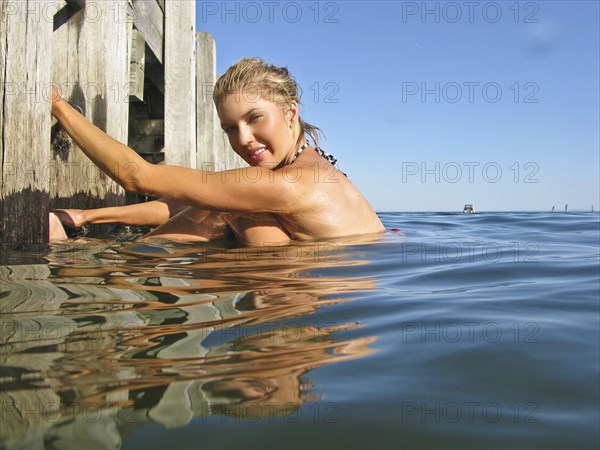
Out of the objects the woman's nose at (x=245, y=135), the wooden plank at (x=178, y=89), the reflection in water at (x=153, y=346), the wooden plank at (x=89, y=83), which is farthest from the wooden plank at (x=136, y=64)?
the reflection in water at (x=153, y=346)

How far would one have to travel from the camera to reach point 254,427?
1.00 metres

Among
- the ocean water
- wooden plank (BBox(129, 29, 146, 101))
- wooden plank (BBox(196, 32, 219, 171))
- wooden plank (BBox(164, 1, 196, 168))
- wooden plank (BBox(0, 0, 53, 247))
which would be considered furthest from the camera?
wooden plank (BBox(196, 32, 219, 171))

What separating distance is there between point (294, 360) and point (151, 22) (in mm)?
5031

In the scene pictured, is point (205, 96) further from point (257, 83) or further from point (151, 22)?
point (257, 83)

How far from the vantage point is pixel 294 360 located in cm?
133

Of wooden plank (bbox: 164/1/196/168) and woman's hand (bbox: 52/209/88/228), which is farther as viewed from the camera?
wooden plank (bbox: 164/1/196/168)

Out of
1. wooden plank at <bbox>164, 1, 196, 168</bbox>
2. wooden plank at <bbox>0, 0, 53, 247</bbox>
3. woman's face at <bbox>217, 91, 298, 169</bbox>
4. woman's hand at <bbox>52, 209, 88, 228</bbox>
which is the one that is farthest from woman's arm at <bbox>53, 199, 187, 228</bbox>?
wooden plank at <bbox>164, 1, 196, 168</bbox>

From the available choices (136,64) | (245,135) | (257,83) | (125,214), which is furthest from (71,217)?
(136,64)

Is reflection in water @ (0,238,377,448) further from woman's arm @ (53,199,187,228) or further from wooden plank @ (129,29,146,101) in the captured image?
wooden plank @ (129,29,146,101)

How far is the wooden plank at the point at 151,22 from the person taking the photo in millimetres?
5152

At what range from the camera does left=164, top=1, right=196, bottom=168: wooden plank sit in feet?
19.6

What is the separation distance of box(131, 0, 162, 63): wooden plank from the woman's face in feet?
6.27

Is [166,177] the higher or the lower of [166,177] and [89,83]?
the lower

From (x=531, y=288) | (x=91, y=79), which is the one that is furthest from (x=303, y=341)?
(x=91, y=79)
